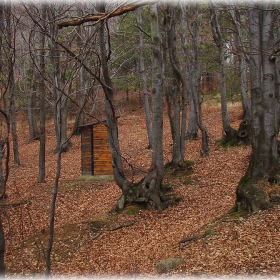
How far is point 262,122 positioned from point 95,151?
9.39 metres

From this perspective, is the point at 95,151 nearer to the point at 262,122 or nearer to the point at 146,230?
the point at 146,230

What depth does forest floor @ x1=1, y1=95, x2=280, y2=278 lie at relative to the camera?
201 inches

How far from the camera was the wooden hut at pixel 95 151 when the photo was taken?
1462 cm

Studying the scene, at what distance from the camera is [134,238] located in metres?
7.22

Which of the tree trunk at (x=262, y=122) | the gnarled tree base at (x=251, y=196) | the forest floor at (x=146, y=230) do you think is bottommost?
the forest floor at (x=146, y=230)

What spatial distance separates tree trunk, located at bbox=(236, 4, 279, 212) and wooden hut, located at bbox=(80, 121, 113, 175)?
28.3 ft

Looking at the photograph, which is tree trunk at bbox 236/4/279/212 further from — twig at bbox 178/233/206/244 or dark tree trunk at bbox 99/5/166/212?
dark tree trunk at bbox 99/5/166/212

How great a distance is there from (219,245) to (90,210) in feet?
16.7

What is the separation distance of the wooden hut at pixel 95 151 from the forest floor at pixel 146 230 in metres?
1.01

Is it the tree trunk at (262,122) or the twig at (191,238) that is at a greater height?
the tree trunk at (262,122)

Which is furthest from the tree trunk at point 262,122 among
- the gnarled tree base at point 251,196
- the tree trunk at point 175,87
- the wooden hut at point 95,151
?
the wooden hut at point 95,151

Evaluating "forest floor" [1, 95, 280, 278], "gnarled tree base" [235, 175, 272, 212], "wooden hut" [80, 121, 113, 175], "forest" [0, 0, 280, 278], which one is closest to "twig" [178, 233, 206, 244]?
"forest" [0, 0, 280, 278]

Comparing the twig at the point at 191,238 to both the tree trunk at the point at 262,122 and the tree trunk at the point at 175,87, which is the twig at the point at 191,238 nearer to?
the tree trunk at the point at 262,122

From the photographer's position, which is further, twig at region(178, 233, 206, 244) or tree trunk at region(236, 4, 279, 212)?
tree trunk at region(236, 4, 279, 212)
